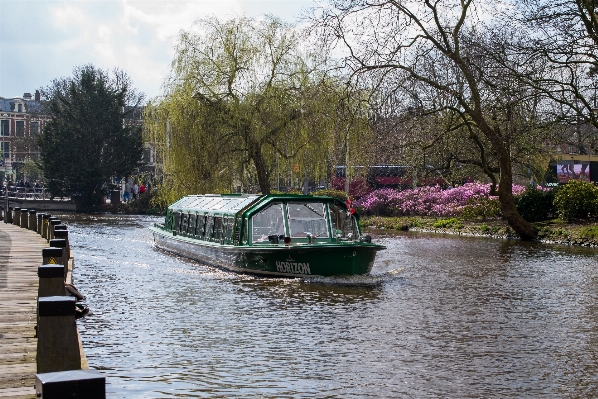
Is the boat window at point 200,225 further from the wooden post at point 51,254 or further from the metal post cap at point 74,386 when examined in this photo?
the metal post cap at point 74,386

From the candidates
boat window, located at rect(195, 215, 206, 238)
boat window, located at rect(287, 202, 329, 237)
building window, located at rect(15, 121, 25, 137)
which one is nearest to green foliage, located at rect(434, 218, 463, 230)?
boat window, located at rect(195, 215, 206, 238)

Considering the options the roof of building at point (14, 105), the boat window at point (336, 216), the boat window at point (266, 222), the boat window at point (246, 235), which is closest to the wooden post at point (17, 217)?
the boat window at point (246, 235)

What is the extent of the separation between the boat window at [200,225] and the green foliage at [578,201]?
51.3ft

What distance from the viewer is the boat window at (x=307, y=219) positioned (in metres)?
21.7

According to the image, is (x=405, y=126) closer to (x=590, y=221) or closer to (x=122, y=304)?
(x=590, y=221)

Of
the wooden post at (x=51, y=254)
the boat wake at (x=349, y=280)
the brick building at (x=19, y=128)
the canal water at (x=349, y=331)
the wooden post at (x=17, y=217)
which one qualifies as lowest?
the canal water at (x=349, y=331)

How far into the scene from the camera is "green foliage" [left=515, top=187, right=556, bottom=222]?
36.8 m

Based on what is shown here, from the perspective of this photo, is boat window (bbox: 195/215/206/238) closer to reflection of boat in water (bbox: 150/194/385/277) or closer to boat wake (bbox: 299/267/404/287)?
reflection of boat in water (bbox: 150/194/385/277)

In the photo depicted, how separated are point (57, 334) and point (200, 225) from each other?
766 inches

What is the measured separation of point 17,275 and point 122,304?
6.60 feet

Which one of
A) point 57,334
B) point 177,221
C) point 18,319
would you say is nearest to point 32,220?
point 177,221

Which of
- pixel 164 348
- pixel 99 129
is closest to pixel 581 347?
pixel 164 348

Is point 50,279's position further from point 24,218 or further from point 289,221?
point 24,218

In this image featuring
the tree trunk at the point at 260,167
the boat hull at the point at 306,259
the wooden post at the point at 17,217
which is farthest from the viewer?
the tree trunk at the point at 260,167
